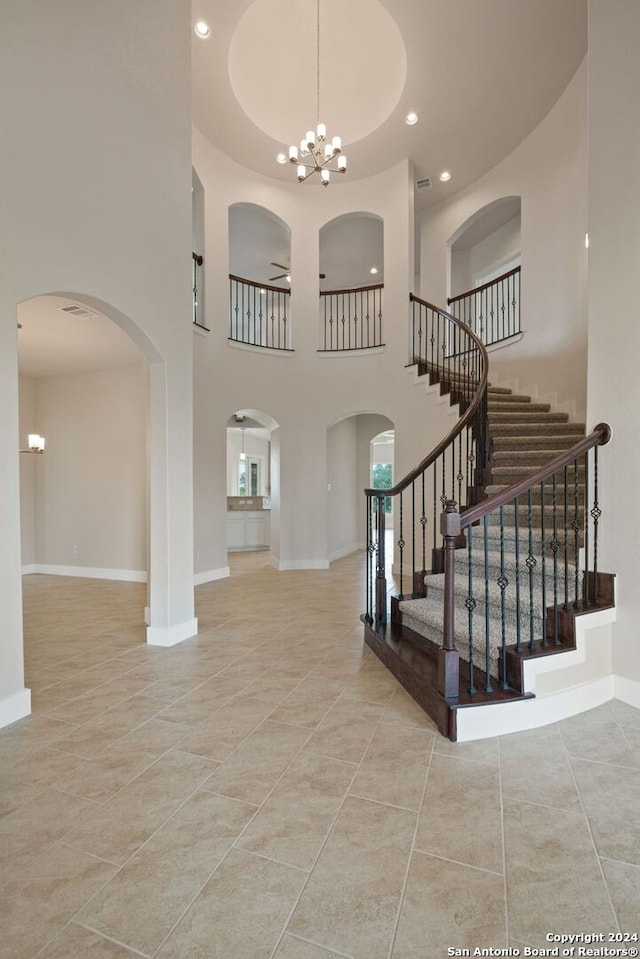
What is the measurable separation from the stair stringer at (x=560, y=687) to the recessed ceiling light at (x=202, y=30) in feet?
23.6

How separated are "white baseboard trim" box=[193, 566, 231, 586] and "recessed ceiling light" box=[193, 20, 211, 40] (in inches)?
261

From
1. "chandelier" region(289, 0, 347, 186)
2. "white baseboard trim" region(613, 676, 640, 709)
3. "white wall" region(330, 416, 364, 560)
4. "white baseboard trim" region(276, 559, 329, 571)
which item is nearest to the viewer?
"white baseboard trim" region(613, 676, 640, 709)

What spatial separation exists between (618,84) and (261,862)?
15.2 ft

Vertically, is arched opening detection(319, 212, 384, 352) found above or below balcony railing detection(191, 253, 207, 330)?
above

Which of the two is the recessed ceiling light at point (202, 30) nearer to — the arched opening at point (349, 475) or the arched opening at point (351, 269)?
the arched opening at point (351, 269)

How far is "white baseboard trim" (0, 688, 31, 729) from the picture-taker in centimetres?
271

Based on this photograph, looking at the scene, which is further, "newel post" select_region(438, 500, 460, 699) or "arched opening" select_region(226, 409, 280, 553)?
"arched opening" select_region(226, 409, 280, 553)

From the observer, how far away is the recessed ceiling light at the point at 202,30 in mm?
5516

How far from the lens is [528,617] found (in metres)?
3.08

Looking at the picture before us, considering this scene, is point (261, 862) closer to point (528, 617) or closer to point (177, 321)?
point (528, 617)

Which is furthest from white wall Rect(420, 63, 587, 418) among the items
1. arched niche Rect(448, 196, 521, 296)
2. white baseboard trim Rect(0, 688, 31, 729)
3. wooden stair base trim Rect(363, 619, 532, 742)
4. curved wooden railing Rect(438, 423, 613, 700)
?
white baseboard trim Rect(0, 688, 31, 729)

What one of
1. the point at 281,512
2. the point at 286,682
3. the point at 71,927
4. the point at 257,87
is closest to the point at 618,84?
the point at 286,682

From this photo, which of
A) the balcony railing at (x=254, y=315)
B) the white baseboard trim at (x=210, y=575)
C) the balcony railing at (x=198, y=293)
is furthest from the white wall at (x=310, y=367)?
the white baseboard trim at (x=210, y=575)

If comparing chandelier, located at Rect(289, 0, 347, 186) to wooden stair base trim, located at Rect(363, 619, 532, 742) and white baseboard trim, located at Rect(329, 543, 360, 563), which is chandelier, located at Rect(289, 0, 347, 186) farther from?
white baseboard trim, located at Rect(329, 543, 360, 563)
